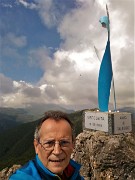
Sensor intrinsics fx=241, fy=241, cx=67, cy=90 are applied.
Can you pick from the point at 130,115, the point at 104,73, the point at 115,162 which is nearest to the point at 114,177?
the point at 115,162

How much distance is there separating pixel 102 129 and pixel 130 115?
334 cm

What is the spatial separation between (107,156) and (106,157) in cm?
13

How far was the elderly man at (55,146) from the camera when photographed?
2508mm

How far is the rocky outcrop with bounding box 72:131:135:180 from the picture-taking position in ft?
69.8

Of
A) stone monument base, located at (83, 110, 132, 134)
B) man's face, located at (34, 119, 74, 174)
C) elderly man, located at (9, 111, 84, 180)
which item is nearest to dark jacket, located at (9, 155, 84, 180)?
elderly man, located at (9, 111, 84, 180)

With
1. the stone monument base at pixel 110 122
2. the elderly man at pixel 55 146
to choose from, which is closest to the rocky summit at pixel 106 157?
the stone monument base at pixel 110 122

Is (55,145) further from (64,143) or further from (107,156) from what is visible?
(107,156)

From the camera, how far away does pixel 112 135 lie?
23406 millimetres

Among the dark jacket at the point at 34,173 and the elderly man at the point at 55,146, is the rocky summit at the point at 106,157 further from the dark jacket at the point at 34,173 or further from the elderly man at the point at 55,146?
the dark jacket at the point at 34,173

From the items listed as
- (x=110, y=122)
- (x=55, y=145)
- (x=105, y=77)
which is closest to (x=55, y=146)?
(x=55, y=145)

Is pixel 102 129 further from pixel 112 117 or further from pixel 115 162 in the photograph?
pixel 115 162

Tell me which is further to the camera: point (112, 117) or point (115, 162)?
point (112, 117)

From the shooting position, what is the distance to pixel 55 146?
8.39 feet

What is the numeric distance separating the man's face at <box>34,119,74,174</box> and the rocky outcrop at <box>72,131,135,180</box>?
65.9ft
